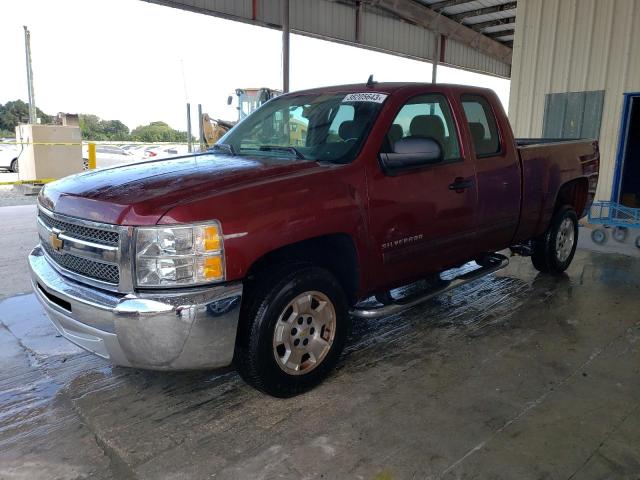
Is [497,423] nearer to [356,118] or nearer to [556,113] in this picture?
[356,118]

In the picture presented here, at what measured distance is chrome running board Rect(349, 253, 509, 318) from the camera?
3.43 m

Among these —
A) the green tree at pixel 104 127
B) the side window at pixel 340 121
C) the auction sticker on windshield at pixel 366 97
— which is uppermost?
the green tree at pixel 104 127

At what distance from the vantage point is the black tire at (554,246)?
5.49m

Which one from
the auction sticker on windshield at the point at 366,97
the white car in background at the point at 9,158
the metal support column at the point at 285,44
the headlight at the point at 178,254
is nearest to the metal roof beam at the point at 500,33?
the metal support column at the point at 285,44

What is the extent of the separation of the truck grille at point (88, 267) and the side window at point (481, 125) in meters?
2.89

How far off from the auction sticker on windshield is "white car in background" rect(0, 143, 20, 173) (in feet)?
62.2

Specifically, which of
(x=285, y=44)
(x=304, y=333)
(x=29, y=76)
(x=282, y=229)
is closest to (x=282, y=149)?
(x=282, y=229)

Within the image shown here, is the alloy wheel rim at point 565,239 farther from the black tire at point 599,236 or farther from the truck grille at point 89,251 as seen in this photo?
the truck grille at point 89,251

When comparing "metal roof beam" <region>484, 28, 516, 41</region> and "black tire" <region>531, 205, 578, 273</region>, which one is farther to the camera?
"metal roof beam" <region>484, 28, 516, 41</region>

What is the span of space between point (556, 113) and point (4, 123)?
134 ft

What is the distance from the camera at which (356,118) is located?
3.61 metres

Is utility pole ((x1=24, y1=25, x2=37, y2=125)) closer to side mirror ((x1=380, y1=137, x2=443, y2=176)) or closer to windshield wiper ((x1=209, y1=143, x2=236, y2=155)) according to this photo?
windshield wiper ((x1=209, y1=143, x2=236, y2=155))

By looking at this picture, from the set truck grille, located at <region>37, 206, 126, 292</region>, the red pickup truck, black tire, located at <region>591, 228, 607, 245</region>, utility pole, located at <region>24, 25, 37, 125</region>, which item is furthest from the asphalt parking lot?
utility pole, located at <region>24, 25, 37, 125</region>

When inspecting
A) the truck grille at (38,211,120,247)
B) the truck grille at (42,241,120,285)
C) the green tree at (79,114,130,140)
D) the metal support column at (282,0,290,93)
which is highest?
the metal support column at (282,0,290,93)
